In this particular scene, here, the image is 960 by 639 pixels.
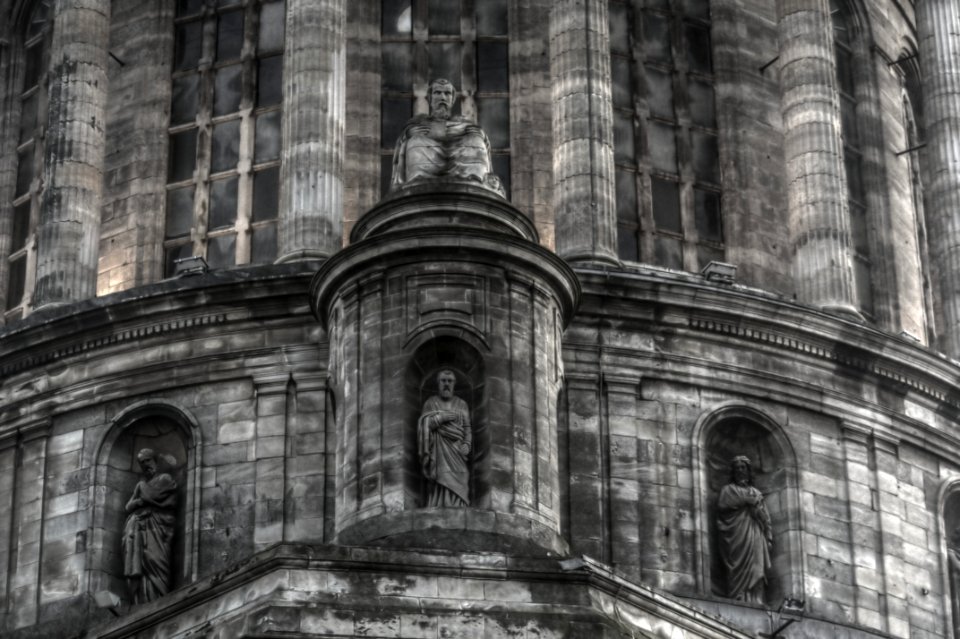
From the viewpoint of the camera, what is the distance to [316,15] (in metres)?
57.2

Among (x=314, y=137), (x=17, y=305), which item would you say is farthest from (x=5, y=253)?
(x=314, y=137)

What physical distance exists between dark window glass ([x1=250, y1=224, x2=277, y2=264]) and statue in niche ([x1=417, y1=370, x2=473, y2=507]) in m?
9.25

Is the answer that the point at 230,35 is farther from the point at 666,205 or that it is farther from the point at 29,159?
the point at 666,205

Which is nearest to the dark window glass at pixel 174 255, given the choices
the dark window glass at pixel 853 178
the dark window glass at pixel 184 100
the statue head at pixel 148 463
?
the dark window glass at pixel 184 100

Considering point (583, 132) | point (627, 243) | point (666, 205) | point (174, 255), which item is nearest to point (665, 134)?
point (666, 205)

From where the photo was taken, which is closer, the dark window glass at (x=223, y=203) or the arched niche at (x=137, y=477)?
the arched niche at (x=137, y=477)

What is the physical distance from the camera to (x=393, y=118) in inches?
2290

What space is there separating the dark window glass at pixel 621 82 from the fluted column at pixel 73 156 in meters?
9.04

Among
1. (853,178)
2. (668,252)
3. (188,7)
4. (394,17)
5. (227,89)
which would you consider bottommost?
(668,252)

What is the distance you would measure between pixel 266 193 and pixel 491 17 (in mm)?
5295

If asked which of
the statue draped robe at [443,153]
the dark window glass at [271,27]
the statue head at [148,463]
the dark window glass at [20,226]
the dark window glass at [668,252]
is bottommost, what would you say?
the statue head at [148,463]

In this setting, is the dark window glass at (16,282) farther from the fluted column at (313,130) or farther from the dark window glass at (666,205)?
the dark window glass at (666,205)

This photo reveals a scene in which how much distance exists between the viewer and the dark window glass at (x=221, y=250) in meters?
57.3

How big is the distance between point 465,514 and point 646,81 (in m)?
15.1
